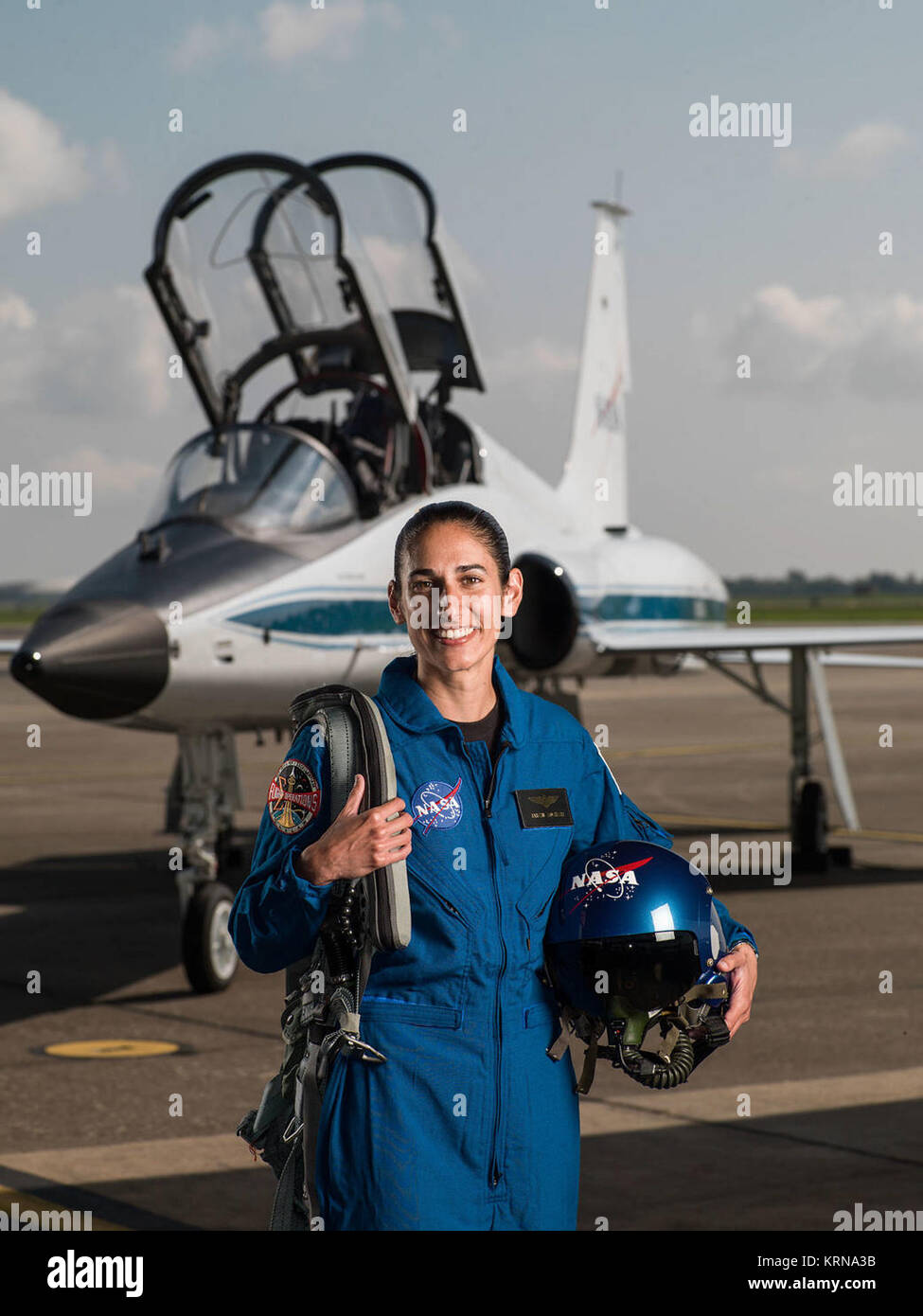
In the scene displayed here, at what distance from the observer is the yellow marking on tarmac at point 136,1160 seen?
6246mm

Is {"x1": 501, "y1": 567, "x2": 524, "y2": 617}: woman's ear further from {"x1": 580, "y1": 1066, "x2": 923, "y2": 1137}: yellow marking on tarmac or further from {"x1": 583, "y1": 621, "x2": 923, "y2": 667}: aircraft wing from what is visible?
{"x1": 583, "y1": 621, "x2": 923, "y2": 667}: aircraft wing

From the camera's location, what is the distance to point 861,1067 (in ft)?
25.6

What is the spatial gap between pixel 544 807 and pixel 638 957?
350 millimetres

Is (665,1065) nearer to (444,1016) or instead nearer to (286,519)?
(444,1016)

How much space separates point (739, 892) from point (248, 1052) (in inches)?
236

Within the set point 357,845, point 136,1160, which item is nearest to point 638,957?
point 357,845

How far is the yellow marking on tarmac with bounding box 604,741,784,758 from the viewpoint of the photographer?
25.3 m

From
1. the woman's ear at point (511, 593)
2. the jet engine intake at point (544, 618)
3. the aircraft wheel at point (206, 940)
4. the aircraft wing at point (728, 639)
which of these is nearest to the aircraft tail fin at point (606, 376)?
the aircraft wing at point (728, 639)

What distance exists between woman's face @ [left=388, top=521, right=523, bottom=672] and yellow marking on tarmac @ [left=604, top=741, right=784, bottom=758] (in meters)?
21.9

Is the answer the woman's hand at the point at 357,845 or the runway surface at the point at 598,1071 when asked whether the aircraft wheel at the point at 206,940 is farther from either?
the woman's hand at the point at 357,845

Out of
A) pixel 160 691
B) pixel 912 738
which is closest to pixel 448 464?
pixel 160 691

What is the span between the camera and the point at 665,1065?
3.32m

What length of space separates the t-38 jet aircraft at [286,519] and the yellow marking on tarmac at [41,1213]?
331 centimetres
